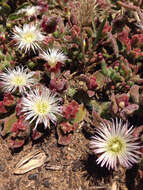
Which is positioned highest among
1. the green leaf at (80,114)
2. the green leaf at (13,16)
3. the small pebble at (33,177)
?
the green leaf at (13,16)

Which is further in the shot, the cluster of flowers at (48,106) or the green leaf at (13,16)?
the green leaf at (13,16)

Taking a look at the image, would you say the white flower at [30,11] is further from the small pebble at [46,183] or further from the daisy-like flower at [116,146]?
the small pebble at [46,183]

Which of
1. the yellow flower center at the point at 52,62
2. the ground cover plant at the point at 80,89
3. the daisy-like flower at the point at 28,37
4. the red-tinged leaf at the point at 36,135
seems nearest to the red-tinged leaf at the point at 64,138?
the ground cover plant at the point at 80,89

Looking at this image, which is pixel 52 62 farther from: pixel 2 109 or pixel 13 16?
pixel 13 16

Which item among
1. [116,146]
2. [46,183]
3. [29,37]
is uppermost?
[29,37]

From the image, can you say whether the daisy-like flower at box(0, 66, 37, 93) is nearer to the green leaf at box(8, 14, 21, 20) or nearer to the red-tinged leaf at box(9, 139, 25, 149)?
the red-tinged leaf at box(9, 139, 25, 149)

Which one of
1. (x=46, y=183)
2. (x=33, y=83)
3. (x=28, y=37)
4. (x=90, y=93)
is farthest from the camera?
(x=28, y=37)

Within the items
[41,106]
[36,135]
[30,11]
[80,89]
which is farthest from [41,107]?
[30,11]

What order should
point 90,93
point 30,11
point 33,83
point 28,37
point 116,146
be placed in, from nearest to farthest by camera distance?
point 116,146 → point 90,93 → point 33,83 → point 28,37 → point 30,11
